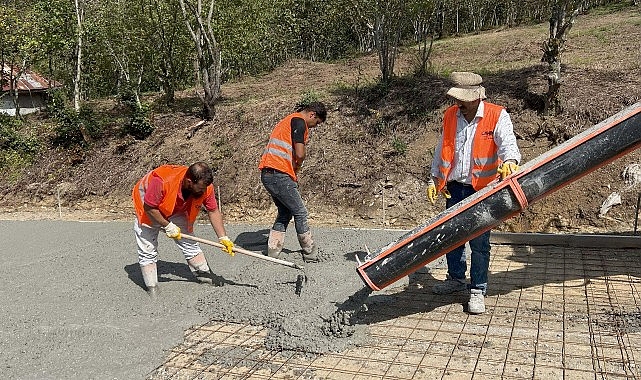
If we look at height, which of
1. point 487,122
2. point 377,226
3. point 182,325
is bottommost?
point 377,226

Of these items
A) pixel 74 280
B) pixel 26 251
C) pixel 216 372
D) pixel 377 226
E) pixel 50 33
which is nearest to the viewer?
pixel 216 372

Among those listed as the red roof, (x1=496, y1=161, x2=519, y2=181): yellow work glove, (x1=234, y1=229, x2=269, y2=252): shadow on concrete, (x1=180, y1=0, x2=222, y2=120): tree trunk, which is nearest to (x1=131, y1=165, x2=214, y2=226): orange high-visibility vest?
(x1=234, y1=229, x2=269, y2=252): shadow on concrete

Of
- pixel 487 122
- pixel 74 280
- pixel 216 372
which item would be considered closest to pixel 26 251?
pixel 74 280

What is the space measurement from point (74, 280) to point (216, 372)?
2381 millimetres

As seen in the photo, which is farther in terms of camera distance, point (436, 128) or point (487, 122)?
point (436, 128)

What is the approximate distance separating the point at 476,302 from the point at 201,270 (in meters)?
2.17

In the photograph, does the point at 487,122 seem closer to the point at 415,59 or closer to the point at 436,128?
the point at 436,128

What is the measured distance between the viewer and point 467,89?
3240 mm

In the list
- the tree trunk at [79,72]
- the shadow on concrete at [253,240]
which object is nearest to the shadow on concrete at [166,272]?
the shadow on concrete at [253,240]

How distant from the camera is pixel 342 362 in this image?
283 centimetres

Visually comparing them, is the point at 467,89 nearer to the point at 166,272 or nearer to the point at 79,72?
the point at 166,272

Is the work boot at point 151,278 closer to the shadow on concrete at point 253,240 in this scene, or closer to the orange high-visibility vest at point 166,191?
the orange high-visibility vest at point 166,191

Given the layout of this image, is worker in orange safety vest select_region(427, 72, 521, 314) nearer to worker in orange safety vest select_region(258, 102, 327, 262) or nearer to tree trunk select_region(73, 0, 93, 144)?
worker in orange safety vest select_region(258, 102, 327, 262)

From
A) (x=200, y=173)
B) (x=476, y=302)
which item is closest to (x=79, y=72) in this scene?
(x=200, y=173)
